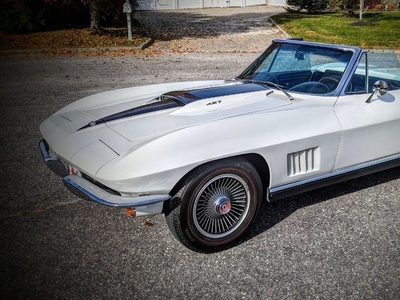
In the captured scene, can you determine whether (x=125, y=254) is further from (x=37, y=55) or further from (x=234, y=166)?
(x=37, y=55)

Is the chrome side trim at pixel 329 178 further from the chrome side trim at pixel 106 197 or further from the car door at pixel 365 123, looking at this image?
the chrome side trim at pixel 106 197

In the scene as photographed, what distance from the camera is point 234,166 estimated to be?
8.46 ft

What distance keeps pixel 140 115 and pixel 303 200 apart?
1.65 m

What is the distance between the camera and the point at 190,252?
8.97ft

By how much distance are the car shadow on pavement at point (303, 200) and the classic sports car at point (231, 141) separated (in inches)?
12.6

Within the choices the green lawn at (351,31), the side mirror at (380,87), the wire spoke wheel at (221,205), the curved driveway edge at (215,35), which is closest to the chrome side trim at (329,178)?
the wire spoke wheel at (221,205)

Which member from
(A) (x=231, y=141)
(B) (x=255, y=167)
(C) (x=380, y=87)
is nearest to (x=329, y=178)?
(B) (x=255, y=167)

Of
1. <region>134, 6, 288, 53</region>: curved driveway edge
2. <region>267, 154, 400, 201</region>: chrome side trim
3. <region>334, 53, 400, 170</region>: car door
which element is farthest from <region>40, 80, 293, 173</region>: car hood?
<region>134, 6, 288, 53</region>: curved driveway edge

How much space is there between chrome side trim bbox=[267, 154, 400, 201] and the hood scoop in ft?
3.00

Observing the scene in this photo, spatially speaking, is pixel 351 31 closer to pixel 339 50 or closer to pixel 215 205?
pixel 339 50

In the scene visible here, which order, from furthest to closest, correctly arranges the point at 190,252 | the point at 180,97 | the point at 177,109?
the point at 180,97 → the point at 177,109 → the point at 190,252

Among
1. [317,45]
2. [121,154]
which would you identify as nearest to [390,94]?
[317,45]

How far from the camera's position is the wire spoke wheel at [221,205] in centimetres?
259

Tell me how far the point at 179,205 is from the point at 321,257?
108cm
